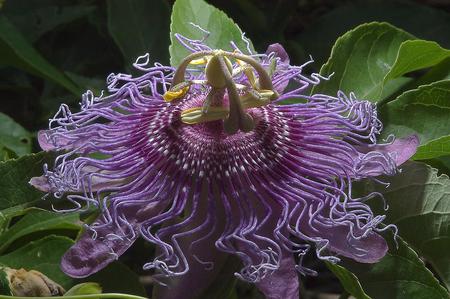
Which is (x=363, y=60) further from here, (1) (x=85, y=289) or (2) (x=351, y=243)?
(1) (x=85, y=289)

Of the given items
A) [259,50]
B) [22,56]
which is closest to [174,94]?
[22,56]

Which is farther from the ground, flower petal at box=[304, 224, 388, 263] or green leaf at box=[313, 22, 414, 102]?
green leaf at box=[313, 22, 414, 102]

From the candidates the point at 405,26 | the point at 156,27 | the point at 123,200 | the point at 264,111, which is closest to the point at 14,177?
the point at 123,200

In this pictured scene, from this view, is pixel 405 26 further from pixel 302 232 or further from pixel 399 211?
pixel 302 232

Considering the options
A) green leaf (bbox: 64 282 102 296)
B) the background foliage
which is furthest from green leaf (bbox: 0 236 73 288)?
green leaf (bbox: 64 282 102 296)

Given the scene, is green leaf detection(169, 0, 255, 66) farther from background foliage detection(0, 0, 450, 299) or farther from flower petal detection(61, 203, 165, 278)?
flower petal detection(61, 203, 165, 278)

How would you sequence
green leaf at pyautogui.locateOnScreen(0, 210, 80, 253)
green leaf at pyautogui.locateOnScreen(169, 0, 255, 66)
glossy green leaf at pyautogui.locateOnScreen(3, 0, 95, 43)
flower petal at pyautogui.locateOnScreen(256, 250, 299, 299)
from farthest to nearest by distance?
1. glossy green leaf at pyautogui.locateOnScreen(3, 0, 95, 43)
2. green leaf at pyautogui.locateOnScreen(169, 0, 255, 66)
3. green leaf at pyautogui.locateOnScreen(0, 210, 80, 253)
4. flower petal at pyautogui.locateOnScreen(256, 250, 299, 299)

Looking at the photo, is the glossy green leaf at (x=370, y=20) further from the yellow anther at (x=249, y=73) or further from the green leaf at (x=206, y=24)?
the yellow anther at (x=249, y=73)
